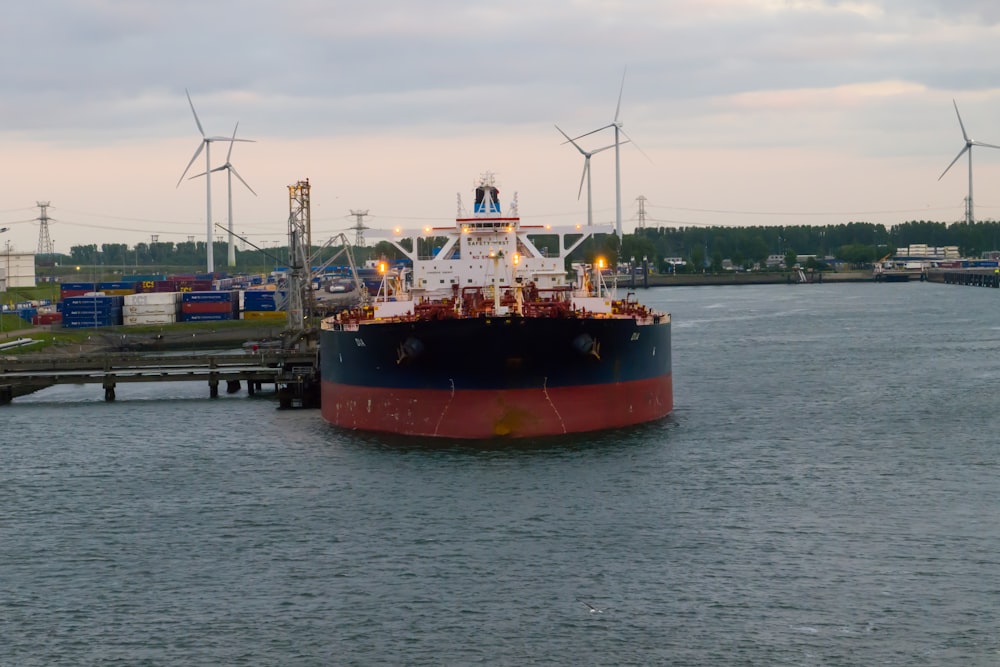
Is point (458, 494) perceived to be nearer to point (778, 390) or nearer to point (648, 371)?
point (648, 371)

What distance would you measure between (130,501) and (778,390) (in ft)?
108

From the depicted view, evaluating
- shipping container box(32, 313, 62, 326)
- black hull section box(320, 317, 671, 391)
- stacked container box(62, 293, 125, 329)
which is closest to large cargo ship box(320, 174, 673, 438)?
black hull section box(320, 317, 671, 391)

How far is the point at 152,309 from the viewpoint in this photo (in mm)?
113438

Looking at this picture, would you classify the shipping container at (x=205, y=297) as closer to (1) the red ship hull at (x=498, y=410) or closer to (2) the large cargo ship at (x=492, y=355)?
(2) the large cargo ship at (x=492, y=355)

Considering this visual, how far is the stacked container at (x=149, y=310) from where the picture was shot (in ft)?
368

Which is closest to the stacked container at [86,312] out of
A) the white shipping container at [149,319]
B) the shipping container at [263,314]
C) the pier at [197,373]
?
the white shipping container at [149,319]

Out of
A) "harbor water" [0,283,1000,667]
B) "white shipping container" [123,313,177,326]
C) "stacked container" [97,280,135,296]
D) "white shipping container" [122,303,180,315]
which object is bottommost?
"harbor water" [0,283,1000,667]

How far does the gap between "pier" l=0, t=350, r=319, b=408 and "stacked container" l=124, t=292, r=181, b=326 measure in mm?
47363

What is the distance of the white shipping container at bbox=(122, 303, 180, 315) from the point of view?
112 metres

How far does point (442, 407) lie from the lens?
42531 millimetres

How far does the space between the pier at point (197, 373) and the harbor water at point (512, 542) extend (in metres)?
3.55

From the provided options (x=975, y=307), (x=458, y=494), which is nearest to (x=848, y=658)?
(x=458, y=494)

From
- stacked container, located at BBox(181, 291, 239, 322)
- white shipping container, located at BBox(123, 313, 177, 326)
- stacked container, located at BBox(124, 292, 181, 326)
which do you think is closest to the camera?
white shipping container, located at BBox(123, 313, 177, 326)

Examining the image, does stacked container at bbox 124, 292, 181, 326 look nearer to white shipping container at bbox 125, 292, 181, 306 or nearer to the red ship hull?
white shipping container at bbox 125, 292, 181, 306
